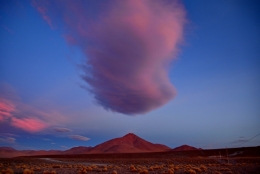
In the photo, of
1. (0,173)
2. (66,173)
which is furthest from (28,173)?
(66,173)

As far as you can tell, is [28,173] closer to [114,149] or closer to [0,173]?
[0,173]

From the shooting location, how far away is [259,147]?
2987 inches

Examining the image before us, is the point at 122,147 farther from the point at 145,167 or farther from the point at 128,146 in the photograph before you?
the point at 145,167

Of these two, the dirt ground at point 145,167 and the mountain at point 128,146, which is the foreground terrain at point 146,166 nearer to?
the dirt ground at point 145,167

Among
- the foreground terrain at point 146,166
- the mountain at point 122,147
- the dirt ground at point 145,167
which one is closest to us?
the dirt ground at point 145,167

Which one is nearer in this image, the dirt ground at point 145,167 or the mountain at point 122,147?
the dirt ground at point 145,167

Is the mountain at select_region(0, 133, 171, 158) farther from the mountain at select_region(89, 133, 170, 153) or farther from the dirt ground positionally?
the dirt ground

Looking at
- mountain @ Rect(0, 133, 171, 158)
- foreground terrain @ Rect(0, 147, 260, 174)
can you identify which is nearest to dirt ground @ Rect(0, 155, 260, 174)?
foreground terrain @ Rect(0, 147, 260, 174)

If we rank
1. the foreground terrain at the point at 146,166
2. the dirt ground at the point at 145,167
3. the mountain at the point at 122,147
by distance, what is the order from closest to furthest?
the dirt ground at the point at 145,167, the foreground terrain at the point at 146,166, the mountain at the point at 122,147

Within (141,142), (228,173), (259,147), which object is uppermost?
(141,142)

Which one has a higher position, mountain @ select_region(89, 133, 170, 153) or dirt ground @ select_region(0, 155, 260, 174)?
mountain @ select_region(89, 133, 170, 153)

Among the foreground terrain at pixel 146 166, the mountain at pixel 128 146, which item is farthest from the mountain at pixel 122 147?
the foreground terrain at pixel 146 166

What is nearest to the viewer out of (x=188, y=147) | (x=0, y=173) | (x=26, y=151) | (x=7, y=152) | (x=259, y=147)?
(x=0, y=173)

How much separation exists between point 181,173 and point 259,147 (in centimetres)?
6895
